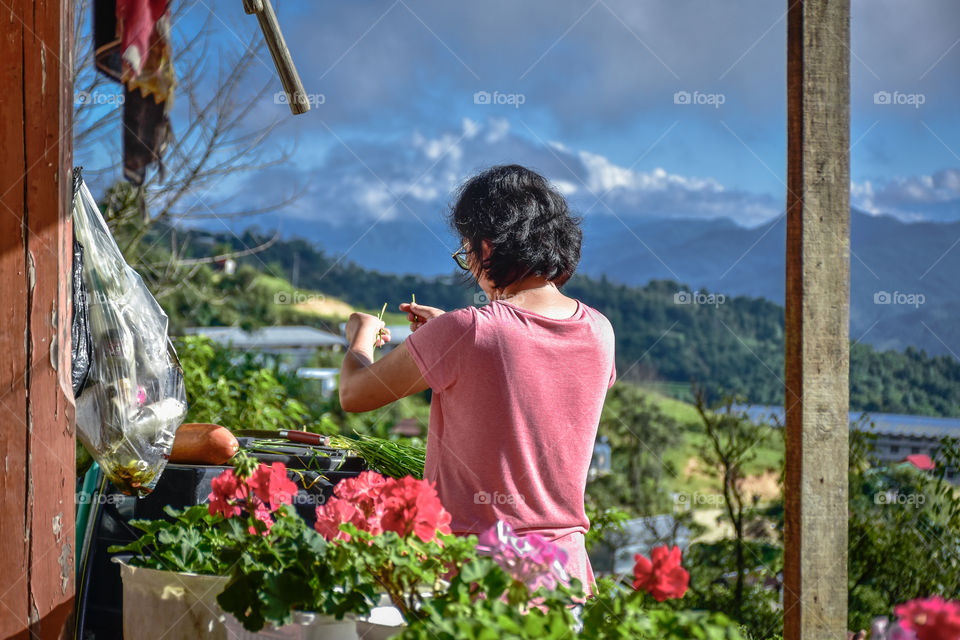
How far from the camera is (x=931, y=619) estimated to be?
2.93 feet

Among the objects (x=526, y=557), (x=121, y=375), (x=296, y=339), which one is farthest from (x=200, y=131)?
(x=296, y=339)

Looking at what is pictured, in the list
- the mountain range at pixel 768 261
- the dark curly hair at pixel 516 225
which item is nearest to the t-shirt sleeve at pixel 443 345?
the dark curly hair at pixel 516 225

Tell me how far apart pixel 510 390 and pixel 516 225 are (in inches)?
14.8

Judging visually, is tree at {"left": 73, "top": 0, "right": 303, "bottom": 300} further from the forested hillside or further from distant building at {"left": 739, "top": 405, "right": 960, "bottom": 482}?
distant building at {"left": 739, "top": 405, "right": 960, "bottom": 482}

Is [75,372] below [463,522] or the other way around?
the other way around

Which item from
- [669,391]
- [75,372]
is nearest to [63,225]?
[75,372]

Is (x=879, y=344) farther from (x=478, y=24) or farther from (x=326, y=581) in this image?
(x=478, y=24)

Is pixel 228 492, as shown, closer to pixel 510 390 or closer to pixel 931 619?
pixel 510 390

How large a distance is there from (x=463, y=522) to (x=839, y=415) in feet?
2.33

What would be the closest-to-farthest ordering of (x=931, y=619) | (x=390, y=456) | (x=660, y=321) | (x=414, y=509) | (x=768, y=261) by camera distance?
A: 1. (x=931, y=619)
2. (x=414, y=509)
3. (x=390, y=456)
4. (x=660, y=321)
5. (x=768, y=261)

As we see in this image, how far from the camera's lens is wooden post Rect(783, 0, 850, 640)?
1.42 m

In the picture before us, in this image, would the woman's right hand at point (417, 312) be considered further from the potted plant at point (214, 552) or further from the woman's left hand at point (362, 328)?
the potted plant at point (214, 552)

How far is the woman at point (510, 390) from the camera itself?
5.10 feet

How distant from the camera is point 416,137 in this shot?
118 ft
